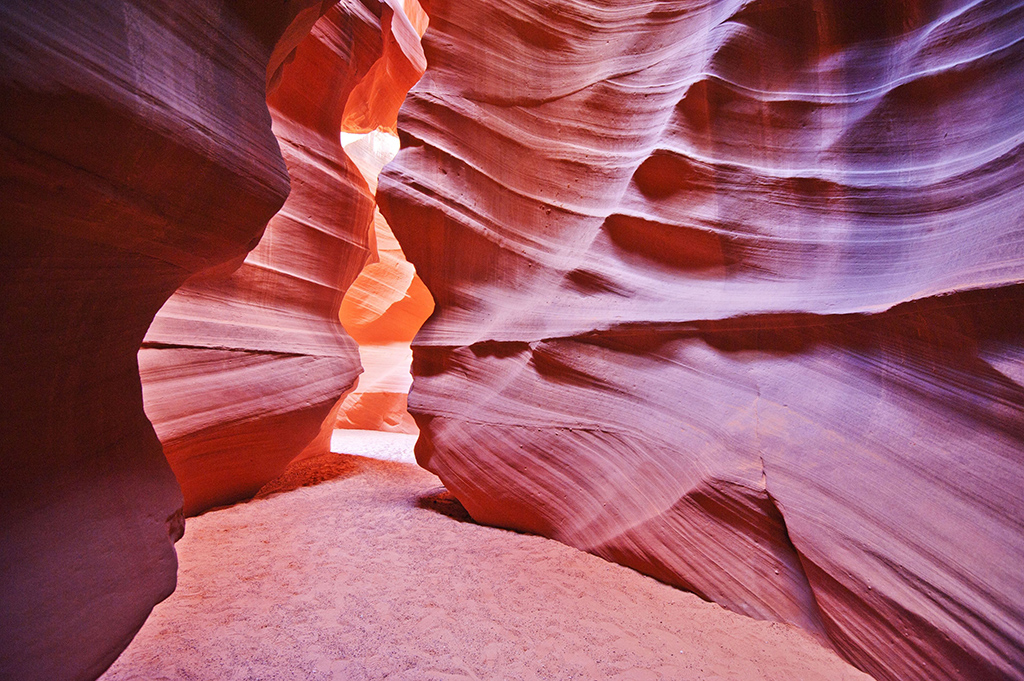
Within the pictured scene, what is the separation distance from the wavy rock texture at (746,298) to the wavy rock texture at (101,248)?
1946 millimetres

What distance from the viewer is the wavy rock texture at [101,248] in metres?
1.17

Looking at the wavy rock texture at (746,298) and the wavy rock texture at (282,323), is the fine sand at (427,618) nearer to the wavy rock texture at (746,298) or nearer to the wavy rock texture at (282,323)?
the wavy rock texture at (746,298)

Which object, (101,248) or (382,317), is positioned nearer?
(101,248)

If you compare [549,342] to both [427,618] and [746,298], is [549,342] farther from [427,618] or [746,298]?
[427,618]

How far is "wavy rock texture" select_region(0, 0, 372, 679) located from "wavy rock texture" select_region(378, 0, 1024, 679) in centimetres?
195

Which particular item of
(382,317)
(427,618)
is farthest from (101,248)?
(382,317)

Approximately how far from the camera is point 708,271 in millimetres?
2922

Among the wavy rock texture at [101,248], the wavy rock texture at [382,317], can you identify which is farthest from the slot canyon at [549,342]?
the wavy rock texture at [382,317]

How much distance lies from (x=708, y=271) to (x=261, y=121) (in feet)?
8.04

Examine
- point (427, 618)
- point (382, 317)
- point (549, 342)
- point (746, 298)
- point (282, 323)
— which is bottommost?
point (427, 618)

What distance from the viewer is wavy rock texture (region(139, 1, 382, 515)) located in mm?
3389

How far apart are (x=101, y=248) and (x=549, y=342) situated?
7.61 ft

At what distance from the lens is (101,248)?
1418 mm

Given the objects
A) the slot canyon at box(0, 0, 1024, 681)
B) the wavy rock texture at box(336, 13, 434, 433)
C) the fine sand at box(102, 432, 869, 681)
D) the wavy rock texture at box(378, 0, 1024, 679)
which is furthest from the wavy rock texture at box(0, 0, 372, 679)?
the wavy rock texture at box(336, 13, 434, 433)
